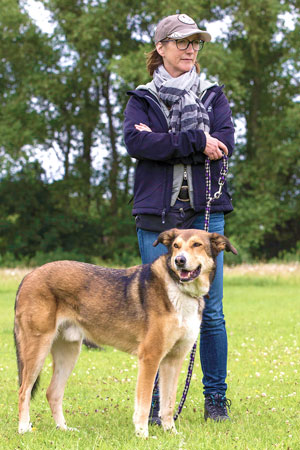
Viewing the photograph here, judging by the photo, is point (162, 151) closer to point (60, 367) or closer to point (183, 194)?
point (183, 194)

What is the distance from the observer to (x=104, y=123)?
101 ft

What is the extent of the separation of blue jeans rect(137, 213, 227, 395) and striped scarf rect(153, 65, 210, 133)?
77 cm

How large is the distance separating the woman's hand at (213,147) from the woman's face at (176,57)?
2.07 ft

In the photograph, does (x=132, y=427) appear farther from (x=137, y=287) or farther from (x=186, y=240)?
(x=186, y=240)

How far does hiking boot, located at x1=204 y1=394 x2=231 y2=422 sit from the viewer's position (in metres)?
5.00

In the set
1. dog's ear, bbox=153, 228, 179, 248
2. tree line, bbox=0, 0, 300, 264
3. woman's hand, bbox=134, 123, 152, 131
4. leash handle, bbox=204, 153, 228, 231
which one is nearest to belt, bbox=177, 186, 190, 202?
leash handle, bbox=204, 153, 228, 231

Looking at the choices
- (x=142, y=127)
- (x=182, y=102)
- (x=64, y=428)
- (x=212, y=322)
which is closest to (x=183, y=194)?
(x=142, y=127)

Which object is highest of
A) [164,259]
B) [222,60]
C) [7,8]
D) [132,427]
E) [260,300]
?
[7,8]

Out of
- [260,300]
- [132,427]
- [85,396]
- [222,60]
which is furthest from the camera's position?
[222,60]

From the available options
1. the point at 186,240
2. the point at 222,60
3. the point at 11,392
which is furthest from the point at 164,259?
the point at 222,60

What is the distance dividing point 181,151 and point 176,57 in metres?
0.84

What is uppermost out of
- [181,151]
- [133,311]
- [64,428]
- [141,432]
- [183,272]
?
[181,151]

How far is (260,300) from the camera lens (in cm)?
1490

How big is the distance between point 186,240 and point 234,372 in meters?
3.33
